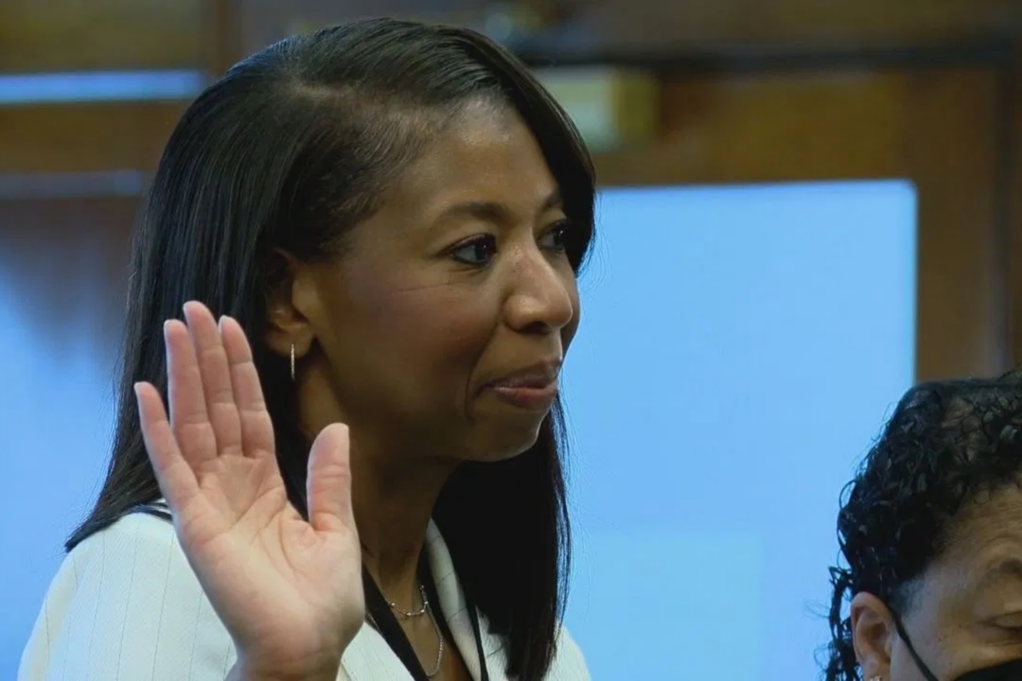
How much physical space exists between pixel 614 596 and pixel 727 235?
0.55m

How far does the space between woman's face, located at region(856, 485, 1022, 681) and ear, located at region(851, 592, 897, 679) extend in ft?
0.06

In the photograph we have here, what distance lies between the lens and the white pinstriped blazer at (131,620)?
123 centimetres

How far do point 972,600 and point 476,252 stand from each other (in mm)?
494

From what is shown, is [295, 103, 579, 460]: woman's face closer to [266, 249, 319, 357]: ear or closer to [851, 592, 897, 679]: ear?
[266, 249, 319, 357]: ear

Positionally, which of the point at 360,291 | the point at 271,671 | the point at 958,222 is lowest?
the point at 271,671

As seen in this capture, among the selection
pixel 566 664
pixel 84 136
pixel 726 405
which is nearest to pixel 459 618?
pixel 566 664

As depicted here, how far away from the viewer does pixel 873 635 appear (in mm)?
1504

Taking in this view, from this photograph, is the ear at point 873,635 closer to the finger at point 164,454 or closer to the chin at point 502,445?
the chin at point 502,445

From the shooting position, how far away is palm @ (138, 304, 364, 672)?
3.59 feet

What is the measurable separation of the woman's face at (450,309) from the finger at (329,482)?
19 centimetres

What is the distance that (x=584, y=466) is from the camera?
261 centimetres

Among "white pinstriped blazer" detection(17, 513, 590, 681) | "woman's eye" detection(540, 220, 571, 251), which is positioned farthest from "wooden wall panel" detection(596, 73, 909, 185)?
"white pinstriped blazer" detection(17, 513, 590, 681)

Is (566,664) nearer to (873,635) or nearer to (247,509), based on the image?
(873,635)

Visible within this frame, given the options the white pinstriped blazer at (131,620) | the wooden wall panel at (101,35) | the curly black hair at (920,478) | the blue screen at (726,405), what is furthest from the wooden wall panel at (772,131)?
the white pinstriped blazer at (131,620)
